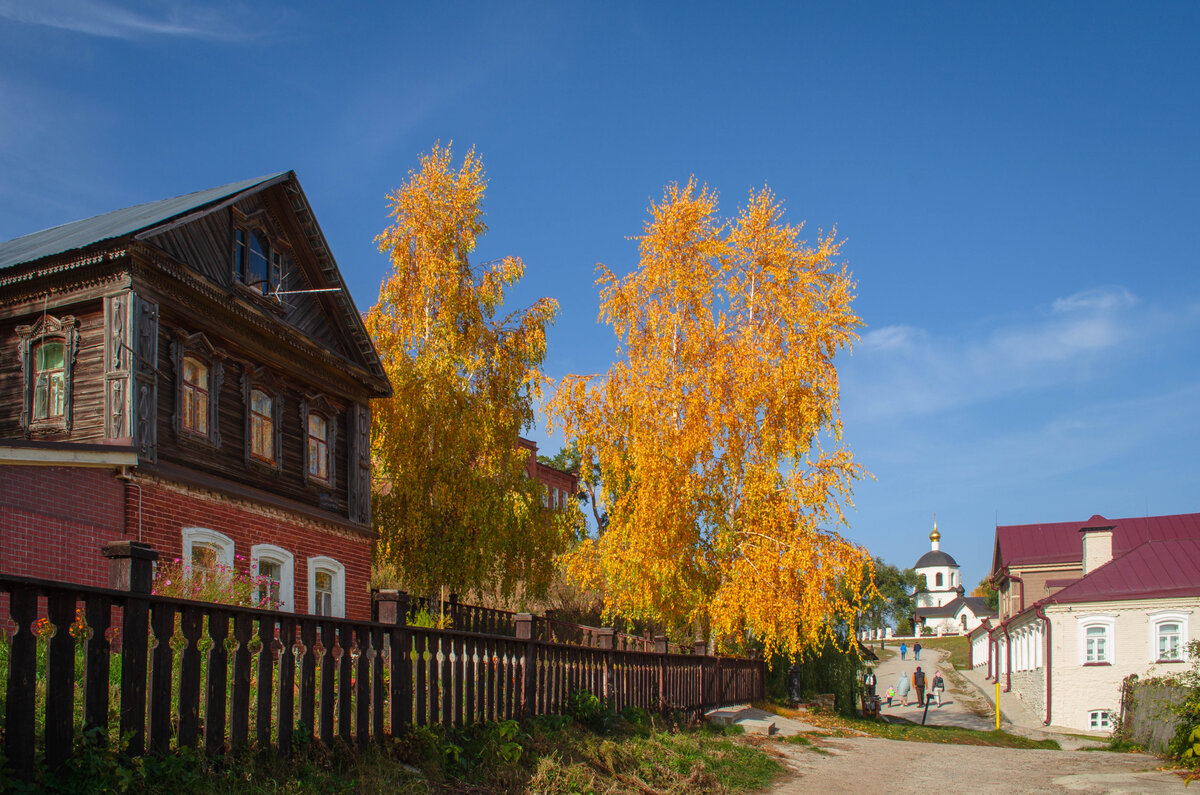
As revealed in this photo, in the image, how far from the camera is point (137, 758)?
5176 millimetres

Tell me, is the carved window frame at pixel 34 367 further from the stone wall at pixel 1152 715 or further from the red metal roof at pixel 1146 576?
the red metal roof at pixel 1146 576

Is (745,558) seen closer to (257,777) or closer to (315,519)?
(315,519)

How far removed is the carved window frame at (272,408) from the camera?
54.7 ft

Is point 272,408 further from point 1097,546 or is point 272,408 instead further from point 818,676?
point 1097,546

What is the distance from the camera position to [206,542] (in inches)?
593

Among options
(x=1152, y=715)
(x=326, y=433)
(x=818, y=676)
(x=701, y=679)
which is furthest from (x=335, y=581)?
(x=1152, y=715)

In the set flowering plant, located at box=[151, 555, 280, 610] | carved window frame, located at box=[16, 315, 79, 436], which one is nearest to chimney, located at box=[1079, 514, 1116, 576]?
flowering plant, located at box=[151, 555, 280, 610]

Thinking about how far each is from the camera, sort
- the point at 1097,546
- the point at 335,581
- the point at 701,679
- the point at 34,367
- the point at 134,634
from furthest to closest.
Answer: the point at 1097,546
the point at 335,581
the point at 701,679
the point at 34,367
the point at 134,634

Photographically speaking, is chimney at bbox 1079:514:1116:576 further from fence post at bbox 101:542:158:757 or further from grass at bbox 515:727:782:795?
fence post at bbox 101:542:158:757

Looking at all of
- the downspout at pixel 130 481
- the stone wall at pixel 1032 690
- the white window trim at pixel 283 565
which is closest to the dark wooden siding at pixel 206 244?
the downspout at pixel 130 481

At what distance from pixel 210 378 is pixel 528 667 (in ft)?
28.1

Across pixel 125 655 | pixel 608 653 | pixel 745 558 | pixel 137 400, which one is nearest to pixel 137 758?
pixel 125 655

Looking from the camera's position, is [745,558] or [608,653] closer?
[608,653]

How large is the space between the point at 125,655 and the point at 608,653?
746cm
